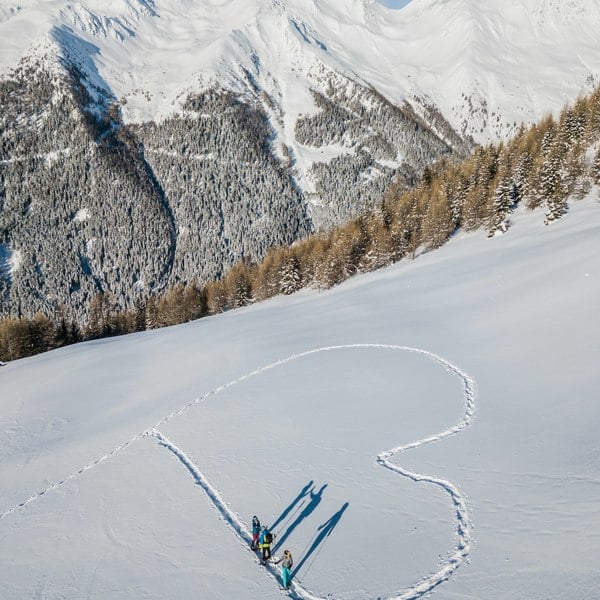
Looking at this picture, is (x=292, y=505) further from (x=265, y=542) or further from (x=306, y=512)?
(x=265, y=542)

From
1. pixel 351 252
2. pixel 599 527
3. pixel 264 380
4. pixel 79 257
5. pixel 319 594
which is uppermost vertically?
pixel 79 257

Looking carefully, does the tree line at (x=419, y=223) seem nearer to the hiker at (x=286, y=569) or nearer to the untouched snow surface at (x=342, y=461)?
the untouched snow surface at (x=342, y=461)

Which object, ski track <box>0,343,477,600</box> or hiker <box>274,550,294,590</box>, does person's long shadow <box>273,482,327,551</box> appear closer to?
ski track <box>0,343,477,600</box>

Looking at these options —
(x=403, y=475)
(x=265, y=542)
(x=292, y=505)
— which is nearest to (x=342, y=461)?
(x=403, y=475)

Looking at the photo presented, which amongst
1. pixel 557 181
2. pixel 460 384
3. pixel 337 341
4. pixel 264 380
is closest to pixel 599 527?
pixel 460 384

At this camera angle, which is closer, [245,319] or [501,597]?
[501,597]

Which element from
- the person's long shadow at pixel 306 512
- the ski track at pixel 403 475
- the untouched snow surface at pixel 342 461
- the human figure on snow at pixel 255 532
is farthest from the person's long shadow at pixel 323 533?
the human figure on snow at pixel 255 532

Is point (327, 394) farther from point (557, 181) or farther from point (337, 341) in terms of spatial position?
point (557, 181)

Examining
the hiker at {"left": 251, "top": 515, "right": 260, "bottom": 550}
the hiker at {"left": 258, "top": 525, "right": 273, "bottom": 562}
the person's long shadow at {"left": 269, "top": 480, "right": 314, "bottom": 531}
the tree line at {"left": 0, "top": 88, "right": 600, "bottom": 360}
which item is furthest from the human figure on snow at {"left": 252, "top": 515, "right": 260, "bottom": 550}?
the tree line at {"left": 0, "top": 88, "right": 600, "bottom": 360}
